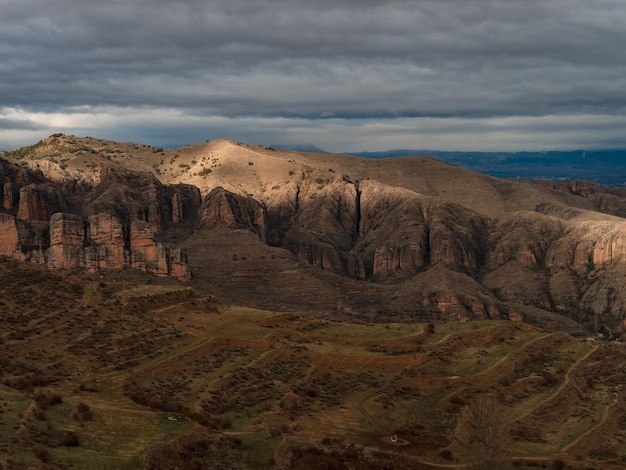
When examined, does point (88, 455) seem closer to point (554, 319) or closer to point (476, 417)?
point (476, 417)

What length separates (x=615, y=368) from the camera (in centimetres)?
10044

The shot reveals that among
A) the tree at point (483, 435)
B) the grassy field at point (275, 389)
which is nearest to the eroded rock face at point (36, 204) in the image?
the grassy field at point (275, 389)

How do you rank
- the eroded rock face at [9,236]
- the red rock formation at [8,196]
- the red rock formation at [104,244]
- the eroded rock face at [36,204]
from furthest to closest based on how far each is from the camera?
the red rock formation at [8,196], the eroded rock face at [36,204], the red rock formation at [104,244], the eroded rock face at [9,236]

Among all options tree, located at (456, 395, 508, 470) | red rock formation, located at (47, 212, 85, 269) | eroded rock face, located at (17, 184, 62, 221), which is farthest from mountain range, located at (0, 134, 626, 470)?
eroded rock face, located at (17, 184, 62, 221)

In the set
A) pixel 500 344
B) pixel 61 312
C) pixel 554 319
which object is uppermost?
pixel 61 312

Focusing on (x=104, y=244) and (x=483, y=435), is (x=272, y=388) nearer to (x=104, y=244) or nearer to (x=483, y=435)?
(x=483, y=435)

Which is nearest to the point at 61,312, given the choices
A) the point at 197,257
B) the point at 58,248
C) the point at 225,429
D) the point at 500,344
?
the point at 225,429

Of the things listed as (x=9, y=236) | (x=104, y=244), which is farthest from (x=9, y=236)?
(x=104, y=244)

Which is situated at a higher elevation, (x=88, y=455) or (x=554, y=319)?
(x=88, y=455)

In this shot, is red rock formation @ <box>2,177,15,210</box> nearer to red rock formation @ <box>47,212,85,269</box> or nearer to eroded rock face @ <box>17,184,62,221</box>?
eroded rock face @ <box>17,184,62,221</box>

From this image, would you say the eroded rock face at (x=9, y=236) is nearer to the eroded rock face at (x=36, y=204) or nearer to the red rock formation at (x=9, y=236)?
the red rock formation at (x=9, y=236)

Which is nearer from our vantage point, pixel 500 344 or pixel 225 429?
pixel 225 429

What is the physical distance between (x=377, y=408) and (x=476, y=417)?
9.85m

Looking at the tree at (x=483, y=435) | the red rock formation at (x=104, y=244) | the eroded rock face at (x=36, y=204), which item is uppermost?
the eroded rock face at (x=36, y=204)
